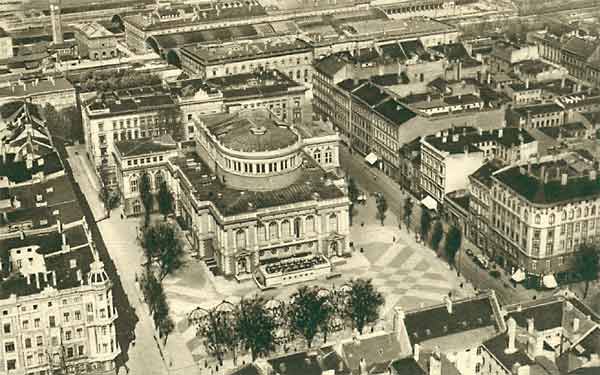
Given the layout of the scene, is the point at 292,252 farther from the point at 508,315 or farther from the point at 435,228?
the point at 508,315

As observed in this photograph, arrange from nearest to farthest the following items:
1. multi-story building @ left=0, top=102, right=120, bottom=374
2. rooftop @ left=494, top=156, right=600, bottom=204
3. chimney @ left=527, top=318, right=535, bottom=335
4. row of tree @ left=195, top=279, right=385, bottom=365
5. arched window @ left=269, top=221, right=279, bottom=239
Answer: chimney @ left=527, top=318, right=535, bottom=335, multi-story building @ left=0, top=102, right=120, bottom=374, row of tree @ left=195, top=279, right=385, bottom=365, rooftop @ left=494, top=156, right=600, bottom=204, arched window @ left=269, top=221, right=279, bottom=239

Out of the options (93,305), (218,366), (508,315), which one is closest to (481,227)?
(508,315)

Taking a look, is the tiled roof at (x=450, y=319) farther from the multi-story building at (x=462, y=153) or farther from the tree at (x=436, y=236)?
the multi-story building at (x=462, y=153)

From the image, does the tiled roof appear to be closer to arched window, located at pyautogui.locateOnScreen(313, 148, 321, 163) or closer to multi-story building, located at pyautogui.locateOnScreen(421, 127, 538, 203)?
multi-story building, located at pyautogui.locateOnScreen(421, 127, 538, 203)

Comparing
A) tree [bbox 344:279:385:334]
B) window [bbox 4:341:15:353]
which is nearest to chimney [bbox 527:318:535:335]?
tree [bbox 344:279:385:334]

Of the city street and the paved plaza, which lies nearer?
the city street

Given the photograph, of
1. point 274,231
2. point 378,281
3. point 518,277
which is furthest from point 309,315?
point 518,277
